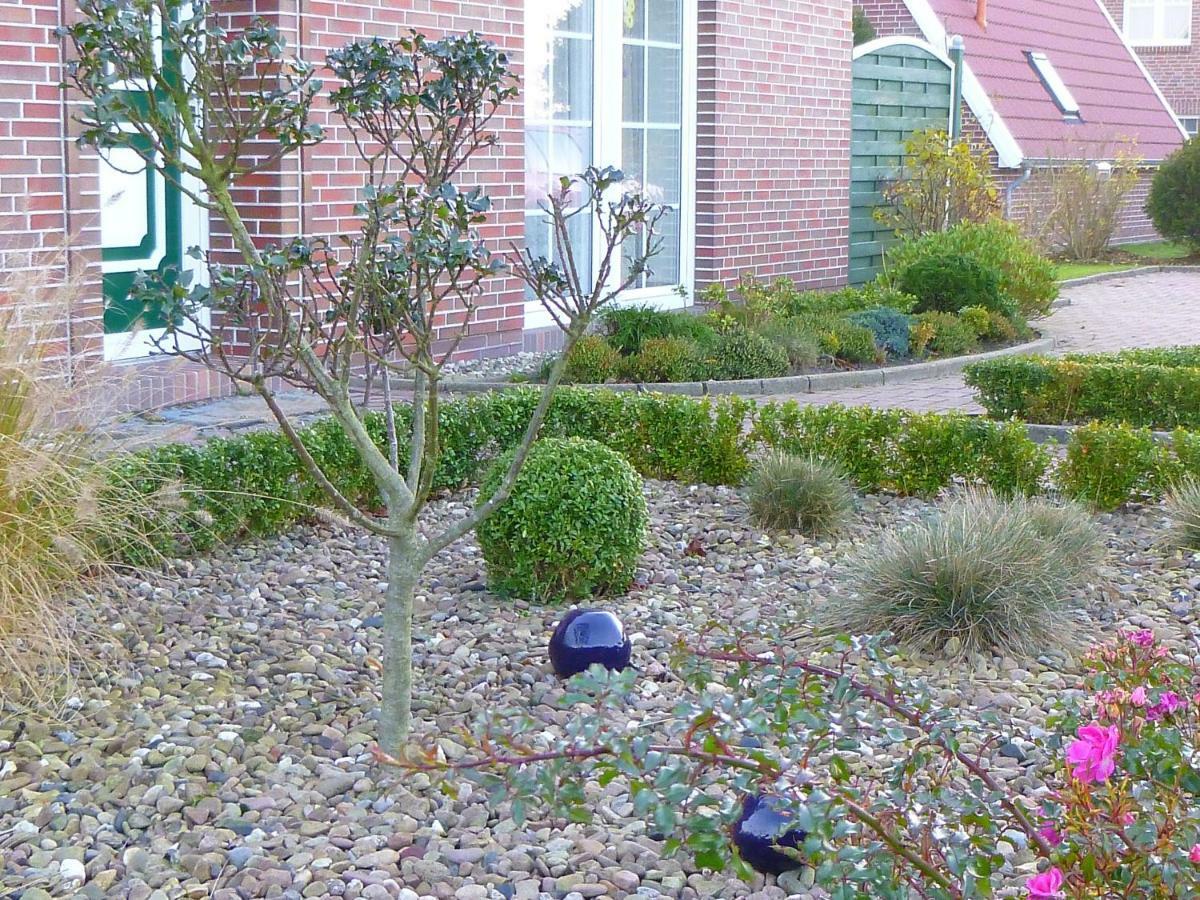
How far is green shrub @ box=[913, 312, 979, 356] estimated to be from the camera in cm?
995

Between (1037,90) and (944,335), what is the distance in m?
12.0

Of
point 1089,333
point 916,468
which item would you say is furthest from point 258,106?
point 1089,333

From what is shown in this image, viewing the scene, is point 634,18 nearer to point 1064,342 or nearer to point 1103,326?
point 1064,342

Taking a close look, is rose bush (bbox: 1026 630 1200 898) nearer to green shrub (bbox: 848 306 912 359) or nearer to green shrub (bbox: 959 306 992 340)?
green shrub (bbox: 848 306 912 359)

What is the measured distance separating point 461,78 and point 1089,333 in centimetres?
915

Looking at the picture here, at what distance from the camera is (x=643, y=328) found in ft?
29.0

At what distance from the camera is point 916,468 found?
19.8 ft

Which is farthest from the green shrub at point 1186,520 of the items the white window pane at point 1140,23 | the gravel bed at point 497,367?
the white window pane at point 1140,23

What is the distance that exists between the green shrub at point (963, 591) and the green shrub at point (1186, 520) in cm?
89

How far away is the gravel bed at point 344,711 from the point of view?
9.43ft

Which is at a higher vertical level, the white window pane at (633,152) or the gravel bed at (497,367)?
the white window pane at (633,152)

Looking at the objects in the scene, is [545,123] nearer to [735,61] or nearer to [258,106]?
[735,61]

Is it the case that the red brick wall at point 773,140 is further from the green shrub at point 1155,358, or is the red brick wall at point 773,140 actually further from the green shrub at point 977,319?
the green shrub at point 1155,358

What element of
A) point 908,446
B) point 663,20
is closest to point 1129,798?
point 908,446
